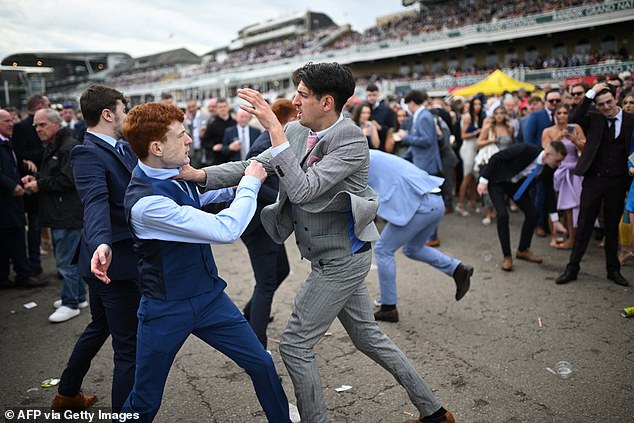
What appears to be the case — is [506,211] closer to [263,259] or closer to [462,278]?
[462,278]

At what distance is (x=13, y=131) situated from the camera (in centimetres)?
657

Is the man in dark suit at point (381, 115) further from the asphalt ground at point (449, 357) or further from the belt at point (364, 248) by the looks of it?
the belt at point (364, 248)

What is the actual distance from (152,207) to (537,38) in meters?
36.5

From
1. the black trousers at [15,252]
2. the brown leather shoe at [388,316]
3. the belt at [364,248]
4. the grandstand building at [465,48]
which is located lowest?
the brown leather shoe at [388,316]

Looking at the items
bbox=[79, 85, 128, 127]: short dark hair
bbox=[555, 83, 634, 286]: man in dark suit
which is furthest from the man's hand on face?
bbox=[555, 83, 634, 286]: man in dark suit

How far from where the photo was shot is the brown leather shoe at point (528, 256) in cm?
622

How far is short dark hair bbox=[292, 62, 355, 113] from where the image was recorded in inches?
92.6

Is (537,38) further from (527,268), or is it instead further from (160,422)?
(160,422)

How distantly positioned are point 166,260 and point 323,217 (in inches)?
31.3

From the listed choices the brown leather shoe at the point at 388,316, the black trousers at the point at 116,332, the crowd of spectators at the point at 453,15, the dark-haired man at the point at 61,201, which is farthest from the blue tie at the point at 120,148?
the crowd of spectators at the point at 453,15

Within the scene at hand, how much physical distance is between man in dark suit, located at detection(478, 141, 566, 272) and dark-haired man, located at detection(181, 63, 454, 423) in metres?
3.85

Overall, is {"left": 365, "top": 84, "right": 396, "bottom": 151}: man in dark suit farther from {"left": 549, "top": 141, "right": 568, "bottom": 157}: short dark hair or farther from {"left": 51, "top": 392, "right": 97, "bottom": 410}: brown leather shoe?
{"left": 51, "top": 392, "right": 97, "bottom": 410}: brown leather shoe

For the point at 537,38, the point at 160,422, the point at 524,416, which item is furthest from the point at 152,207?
the point at 537,38

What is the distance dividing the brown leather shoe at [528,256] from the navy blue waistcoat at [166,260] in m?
5.14
